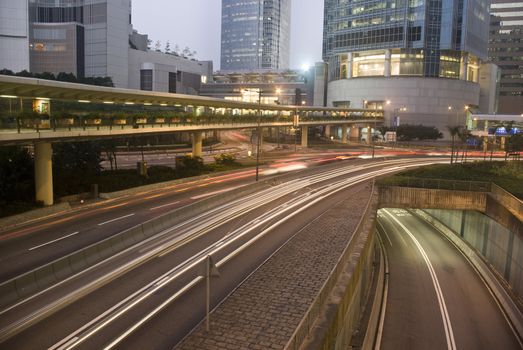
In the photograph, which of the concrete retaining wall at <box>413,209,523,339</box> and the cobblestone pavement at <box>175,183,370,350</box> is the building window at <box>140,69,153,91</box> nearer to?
the concrete retaining wall at <box>413,209,523,339</box>

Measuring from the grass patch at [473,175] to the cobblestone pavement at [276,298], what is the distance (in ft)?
57.3

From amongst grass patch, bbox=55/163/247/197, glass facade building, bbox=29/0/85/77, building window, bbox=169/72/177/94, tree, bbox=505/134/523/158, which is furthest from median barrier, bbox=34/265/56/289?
building window, bbox=169/72/177/94

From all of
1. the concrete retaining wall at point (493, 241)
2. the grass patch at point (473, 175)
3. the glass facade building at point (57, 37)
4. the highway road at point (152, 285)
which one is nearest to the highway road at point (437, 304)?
the concrete retaining wall at point (493, 241)

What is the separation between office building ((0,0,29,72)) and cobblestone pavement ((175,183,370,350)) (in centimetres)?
10038

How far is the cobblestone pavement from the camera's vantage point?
1273cm

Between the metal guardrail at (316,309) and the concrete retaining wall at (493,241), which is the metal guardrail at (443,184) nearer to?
the concrete retaining wall at (493,241)

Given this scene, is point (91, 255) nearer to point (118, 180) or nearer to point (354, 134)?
point (118, 180)

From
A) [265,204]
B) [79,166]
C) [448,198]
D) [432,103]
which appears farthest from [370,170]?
[432,103]

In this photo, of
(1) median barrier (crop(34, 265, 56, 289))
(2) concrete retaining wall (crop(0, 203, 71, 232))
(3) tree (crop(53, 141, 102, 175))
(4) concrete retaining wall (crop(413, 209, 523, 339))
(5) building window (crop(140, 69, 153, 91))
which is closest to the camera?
(1) median barrier (crop(34, 265, 56, 289))

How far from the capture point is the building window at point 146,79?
12281 cm

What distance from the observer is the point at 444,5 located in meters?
117

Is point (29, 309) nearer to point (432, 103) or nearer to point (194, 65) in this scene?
point (432, 103)

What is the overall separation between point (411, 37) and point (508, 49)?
6624 centimetres

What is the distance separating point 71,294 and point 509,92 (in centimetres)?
17952
